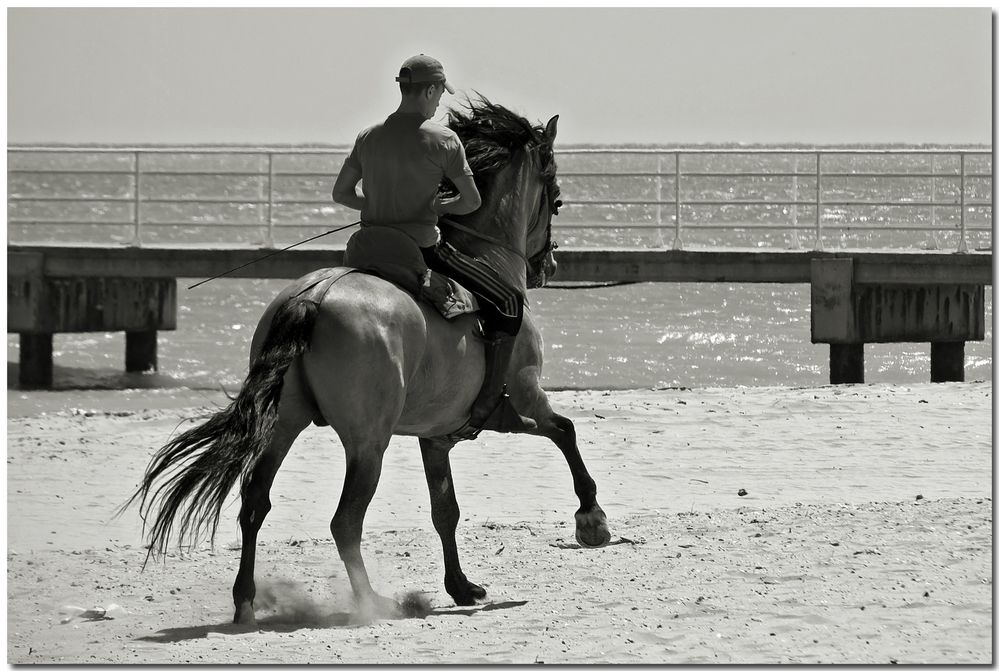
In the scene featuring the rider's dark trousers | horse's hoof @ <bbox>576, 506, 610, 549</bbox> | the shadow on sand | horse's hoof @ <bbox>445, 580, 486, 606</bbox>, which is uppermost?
the rider's dark trousers

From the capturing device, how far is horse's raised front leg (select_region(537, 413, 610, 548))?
21.8 feet

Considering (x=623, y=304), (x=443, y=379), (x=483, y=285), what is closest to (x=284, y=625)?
(x=443, y=379)

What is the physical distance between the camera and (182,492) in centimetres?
565

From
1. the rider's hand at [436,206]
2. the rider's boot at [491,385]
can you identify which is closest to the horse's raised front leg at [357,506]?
the rider's boot at [491,385]

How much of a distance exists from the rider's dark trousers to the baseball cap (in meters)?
0.69

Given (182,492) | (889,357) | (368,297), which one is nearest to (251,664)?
(182,492)

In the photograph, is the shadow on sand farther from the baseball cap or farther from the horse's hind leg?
the baseball cap

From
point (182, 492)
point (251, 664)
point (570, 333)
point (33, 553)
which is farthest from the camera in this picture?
point (570, 333)

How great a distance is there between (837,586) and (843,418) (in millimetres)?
5261

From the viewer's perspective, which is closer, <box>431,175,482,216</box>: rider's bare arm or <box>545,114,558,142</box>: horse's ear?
<box>431,175,482,216</box>: rider's bare arm

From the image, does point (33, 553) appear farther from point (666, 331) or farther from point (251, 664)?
point (666, 331)

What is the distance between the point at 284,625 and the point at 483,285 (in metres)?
1.57

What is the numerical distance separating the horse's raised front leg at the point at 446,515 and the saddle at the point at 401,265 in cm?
68

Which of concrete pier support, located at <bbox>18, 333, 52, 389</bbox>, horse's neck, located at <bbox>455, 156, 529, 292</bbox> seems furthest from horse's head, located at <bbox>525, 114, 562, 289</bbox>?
concrete pier support, located at <bbox>18, 333, 52, 389</bbox>
